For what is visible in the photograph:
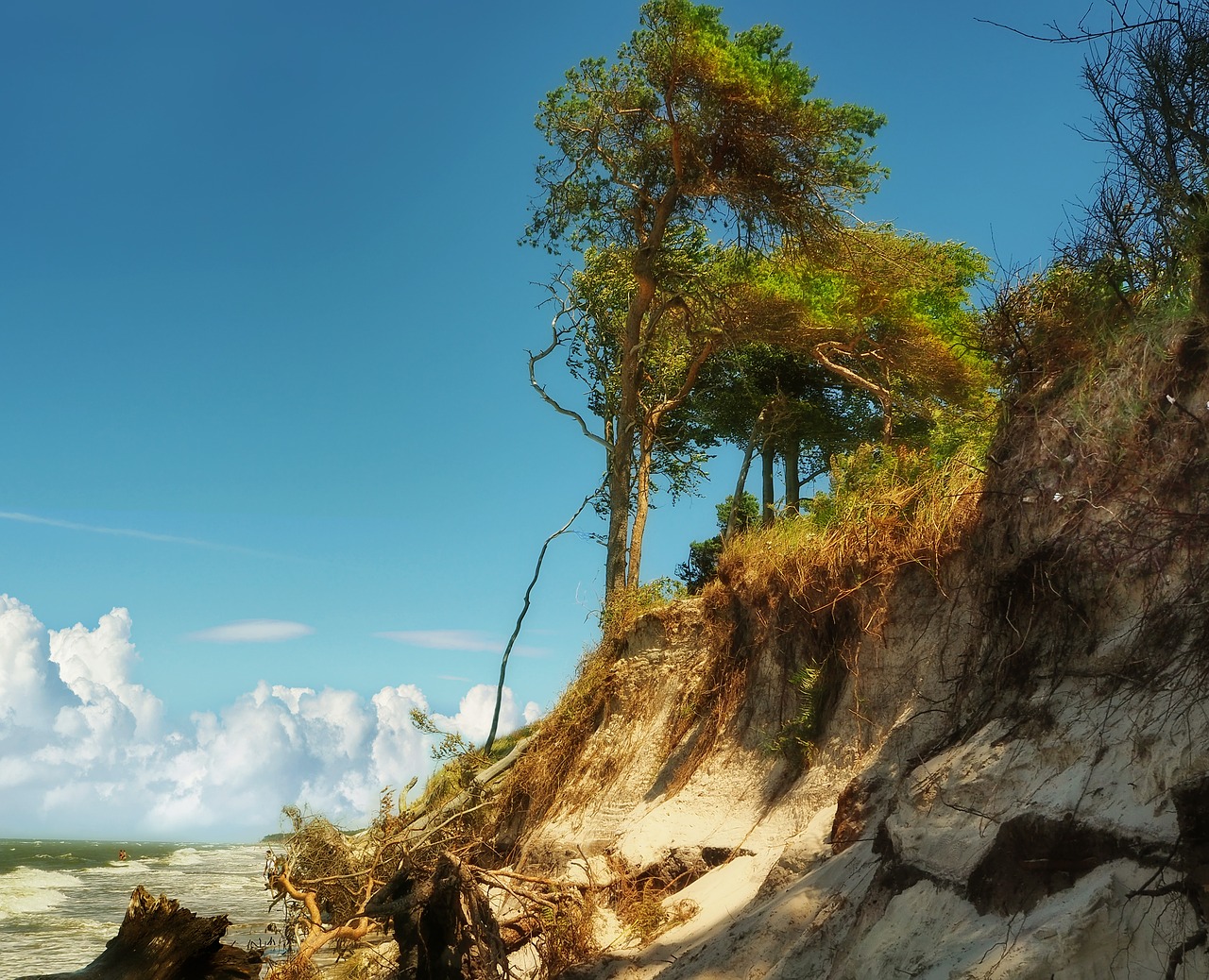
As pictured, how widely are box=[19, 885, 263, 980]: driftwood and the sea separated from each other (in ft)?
1.60

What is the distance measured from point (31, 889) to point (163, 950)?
89.6 feet

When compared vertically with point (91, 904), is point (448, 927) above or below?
above

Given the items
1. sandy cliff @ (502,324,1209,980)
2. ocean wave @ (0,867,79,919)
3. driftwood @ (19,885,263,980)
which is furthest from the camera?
ocean wave @ (0,867,79,919)

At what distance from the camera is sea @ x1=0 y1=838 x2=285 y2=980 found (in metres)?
16.9

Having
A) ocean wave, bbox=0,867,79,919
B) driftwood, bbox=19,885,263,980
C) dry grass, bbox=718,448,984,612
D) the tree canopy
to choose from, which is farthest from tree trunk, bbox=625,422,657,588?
ocean wave, bbox=0,867,79,919

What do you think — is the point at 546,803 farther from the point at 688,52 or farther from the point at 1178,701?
the point at 688,52

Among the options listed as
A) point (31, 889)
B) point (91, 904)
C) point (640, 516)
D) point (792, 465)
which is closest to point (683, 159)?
point (640, 516)

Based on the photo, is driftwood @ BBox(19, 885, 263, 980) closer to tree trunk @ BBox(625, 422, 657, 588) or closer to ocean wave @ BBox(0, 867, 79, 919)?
tree trunk @ BBox(625, 422, 657, 588)

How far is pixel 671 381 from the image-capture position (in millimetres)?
25125

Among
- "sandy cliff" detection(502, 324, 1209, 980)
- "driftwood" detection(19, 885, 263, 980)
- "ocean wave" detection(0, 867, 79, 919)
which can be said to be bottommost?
"ocean wave" detection(0, 867, 79, 919)

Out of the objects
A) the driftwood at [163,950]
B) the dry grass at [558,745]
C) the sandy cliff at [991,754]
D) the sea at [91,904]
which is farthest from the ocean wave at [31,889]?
the sandy cliff at [991,754]

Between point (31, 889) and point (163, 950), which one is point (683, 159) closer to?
point (163, 950)

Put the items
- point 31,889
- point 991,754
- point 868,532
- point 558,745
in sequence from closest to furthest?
1. point 991,754
2. point 868,532
3. point 558,745
4. point 31,889

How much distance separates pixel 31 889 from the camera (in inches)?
1257
